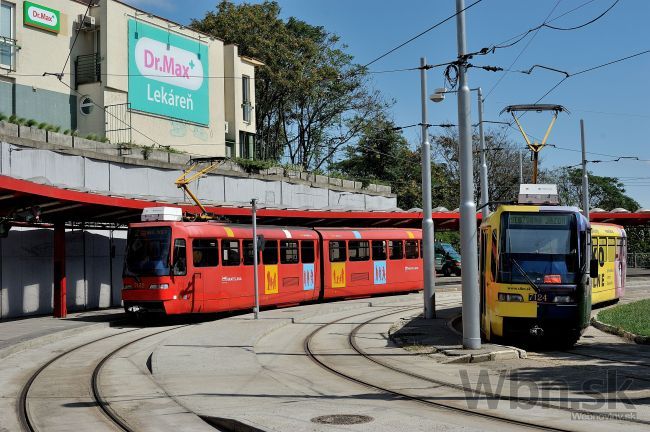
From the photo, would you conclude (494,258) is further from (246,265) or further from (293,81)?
(293,81)

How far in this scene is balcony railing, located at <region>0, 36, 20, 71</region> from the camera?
30.8 m

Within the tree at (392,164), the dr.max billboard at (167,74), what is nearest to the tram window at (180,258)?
the dr.max billboard at (167,74)

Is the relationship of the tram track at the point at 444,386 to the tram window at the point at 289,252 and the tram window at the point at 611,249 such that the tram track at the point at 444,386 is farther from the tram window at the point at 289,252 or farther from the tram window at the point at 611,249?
Result: the tram window at the point at 611,249

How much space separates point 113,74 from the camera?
35219 millimetres

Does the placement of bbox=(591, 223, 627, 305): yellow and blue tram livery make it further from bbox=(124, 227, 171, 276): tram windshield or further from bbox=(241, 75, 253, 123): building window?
bbox=(241, 75, 253, 123): building window

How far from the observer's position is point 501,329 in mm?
16031

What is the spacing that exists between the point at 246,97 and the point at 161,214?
1016 inches

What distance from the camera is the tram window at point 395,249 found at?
34656 millimetres

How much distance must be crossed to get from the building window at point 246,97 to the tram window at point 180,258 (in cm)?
2567

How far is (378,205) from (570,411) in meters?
43.9

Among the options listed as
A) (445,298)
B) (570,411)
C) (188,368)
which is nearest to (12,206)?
(188,368)

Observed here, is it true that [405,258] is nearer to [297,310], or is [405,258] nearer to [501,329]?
[297,310]

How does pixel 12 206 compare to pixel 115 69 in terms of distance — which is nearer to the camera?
pixel 12 206

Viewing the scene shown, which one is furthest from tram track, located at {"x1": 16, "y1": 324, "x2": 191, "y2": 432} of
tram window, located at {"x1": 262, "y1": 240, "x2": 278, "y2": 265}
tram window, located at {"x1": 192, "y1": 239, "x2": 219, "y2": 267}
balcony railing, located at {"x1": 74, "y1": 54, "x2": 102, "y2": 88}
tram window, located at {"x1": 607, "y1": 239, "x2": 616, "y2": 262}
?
balcony railing, located at {"x1": 74, "y1": 54, "x2": 102, "y2": 88}
